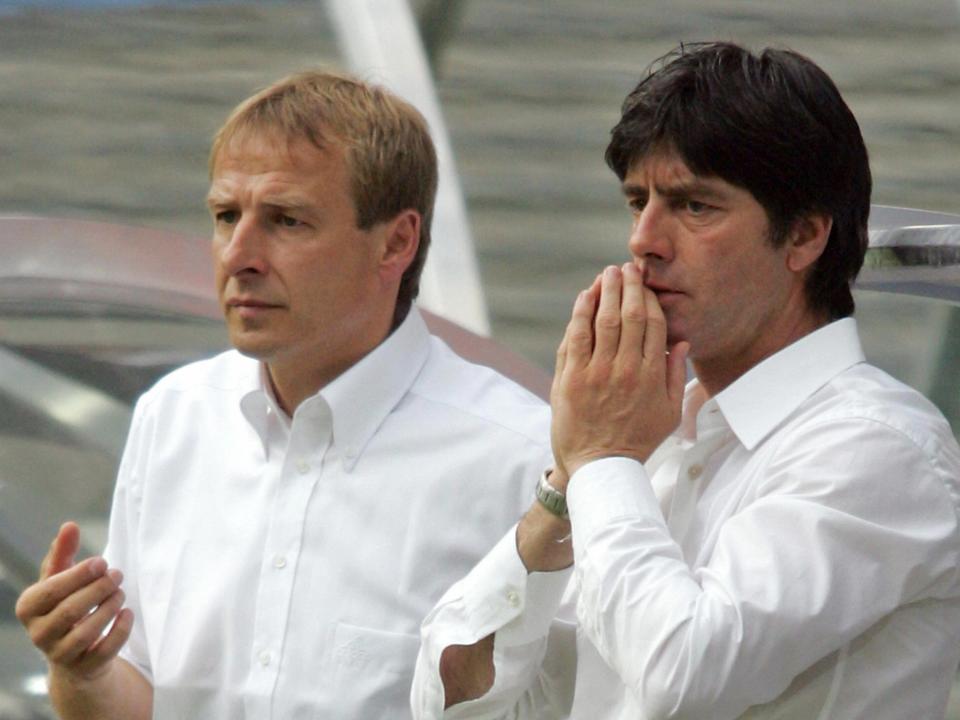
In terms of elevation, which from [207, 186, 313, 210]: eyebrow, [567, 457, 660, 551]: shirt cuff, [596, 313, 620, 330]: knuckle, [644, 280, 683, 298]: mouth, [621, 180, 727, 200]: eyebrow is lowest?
[567, 457, 660, 551]: shirt cuff

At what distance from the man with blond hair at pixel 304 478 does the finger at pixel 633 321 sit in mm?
440

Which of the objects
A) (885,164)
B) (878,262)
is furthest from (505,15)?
(878,262)

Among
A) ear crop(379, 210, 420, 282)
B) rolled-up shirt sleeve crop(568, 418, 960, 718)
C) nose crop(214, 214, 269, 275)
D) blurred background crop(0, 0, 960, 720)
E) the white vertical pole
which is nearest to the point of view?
rolled-up shirt sleeve crop(568, 418, 960, 718)

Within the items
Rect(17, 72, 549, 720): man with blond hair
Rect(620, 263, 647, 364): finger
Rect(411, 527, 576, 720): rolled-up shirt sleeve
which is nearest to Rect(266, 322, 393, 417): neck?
Rect(17, 72, 549, 720): man with blond hair

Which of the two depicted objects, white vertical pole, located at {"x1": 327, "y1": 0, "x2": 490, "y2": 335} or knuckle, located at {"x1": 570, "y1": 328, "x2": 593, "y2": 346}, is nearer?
knuckle, located at {"x1": 570, "y1": 328, "x2": 593, "y2": 346}

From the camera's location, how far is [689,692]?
1.76 m

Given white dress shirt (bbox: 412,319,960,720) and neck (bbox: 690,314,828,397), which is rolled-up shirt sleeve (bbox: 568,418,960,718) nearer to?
white dress shirt (bbox: 412,319,960,720)

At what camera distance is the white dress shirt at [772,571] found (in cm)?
177

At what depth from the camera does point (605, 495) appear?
1843mm

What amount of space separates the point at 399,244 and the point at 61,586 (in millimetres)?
609

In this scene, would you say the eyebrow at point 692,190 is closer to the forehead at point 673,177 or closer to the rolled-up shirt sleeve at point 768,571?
the forehead at point 673,177

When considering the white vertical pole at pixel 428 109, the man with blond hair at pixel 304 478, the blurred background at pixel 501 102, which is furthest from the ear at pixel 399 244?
the blurred background at pixel 501 102

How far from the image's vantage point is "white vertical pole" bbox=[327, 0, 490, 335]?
13.2ft

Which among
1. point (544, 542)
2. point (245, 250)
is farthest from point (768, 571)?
point (245, 250)
